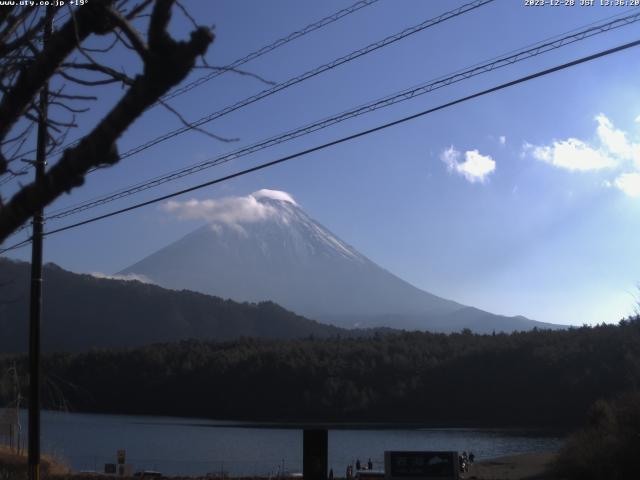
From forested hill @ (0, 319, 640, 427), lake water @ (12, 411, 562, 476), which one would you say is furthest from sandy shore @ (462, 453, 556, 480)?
forested hill @ (0, 319, 640, 427)

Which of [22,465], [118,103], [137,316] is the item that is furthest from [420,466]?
[137,316]

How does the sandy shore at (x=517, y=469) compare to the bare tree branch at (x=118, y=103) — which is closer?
the bare tree branch at (x=118, y=103)

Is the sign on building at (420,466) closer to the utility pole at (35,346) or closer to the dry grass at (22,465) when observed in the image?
the utility pole at (35,346)

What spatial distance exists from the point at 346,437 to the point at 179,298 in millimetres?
115258

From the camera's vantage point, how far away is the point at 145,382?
99500 millimetres

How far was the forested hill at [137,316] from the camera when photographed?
15025 centimetres

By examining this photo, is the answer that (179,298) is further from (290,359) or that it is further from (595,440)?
(595,440)

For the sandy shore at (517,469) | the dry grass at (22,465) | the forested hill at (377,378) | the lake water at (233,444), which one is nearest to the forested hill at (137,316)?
the forested hill at (377,378)

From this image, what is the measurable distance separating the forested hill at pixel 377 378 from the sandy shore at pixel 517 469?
109ft

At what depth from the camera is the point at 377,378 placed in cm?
9206

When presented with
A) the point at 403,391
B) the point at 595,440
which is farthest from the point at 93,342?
the point at 595,440

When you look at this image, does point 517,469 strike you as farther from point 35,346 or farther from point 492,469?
point 35,346

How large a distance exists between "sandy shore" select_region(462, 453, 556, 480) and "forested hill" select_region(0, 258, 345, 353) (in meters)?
113

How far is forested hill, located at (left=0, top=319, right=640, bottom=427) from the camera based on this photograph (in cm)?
7638
